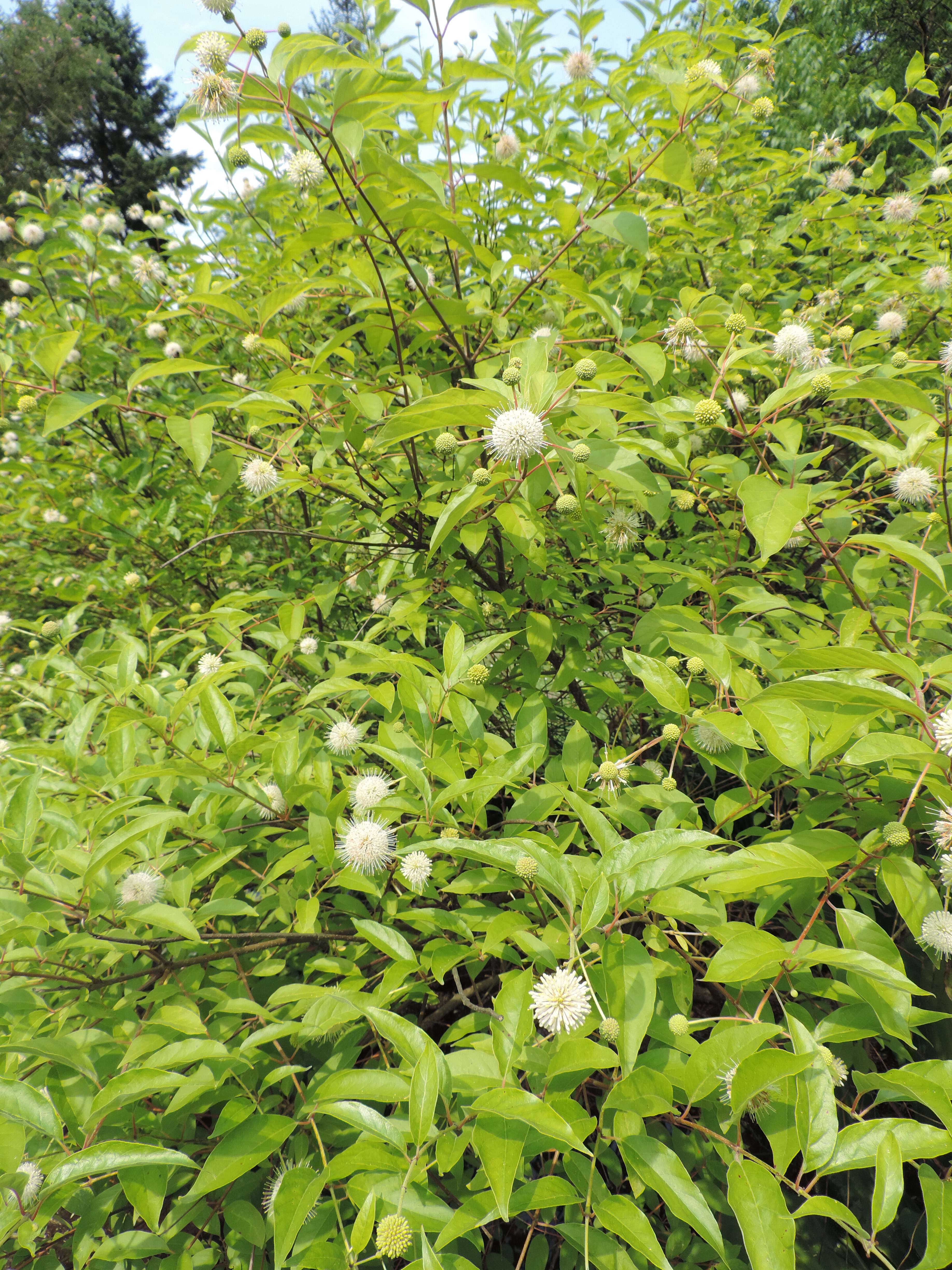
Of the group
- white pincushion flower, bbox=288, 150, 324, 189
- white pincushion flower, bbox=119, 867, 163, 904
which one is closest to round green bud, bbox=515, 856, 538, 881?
white pincushion flower, bbox=119, 867, 163, 904

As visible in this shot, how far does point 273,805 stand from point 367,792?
0.19 m

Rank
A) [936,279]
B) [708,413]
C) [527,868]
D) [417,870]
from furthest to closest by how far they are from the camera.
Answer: [936,279] < [708,413] < [417,870] < [527,868]

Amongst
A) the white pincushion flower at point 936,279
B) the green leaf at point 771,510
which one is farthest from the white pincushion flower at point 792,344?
the white pincushion flower at point 936,279

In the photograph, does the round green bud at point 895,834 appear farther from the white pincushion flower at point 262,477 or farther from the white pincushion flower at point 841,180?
the white pincushion flower at point 841,180

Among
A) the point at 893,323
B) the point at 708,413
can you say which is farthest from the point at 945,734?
the point at 893,323

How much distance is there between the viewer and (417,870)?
3.91ft

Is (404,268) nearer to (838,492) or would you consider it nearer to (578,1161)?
(838,492)

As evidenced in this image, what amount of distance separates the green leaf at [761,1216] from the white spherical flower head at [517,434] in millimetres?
1046

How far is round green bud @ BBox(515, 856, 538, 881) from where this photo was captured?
96 centimetres

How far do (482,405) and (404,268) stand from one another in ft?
2.53

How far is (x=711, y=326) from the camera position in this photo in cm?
157

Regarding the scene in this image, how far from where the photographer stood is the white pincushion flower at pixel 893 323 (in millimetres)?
2191

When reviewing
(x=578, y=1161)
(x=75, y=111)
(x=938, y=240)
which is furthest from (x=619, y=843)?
(x=75, y=111)

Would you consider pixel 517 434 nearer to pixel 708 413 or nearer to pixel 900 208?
pixel 708 413
